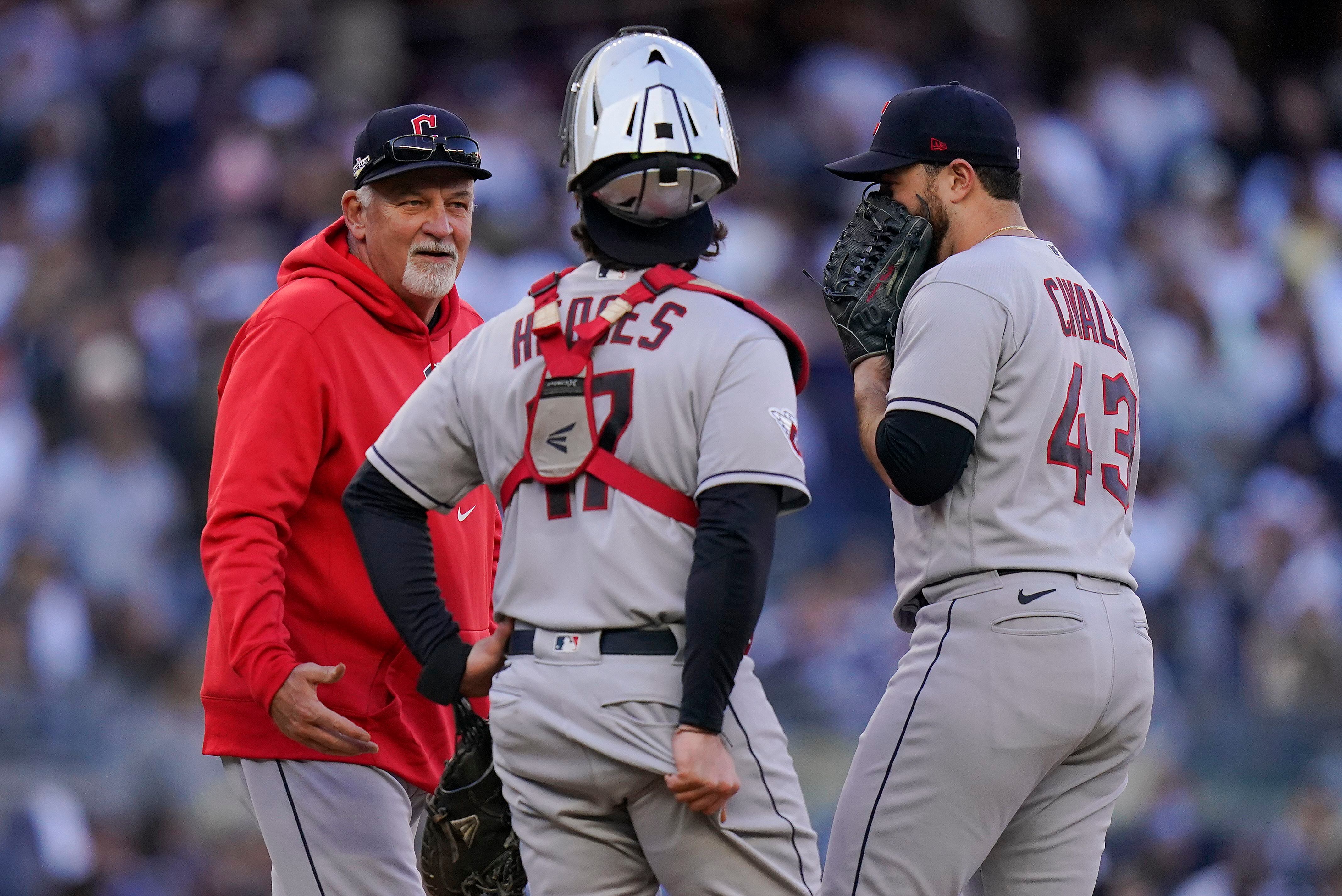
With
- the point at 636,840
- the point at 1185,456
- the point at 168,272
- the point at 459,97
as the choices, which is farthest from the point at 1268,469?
the point at 636,840

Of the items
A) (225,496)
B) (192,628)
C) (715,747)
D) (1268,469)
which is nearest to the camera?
(715,747)

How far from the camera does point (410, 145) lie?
3605 mm

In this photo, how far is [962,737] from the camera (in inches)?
120

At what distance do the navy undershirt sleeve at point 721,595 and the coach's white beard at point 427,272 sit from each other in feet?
4.00

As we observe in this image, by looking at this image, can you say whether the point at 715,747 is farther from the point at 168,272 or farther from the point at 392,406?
the point at 168,272

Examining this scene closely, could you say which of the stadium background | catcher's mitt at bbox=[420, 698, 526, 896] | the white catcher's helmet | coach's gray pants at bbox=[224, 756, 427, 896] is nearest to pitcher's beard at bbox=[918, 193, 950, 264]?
the white catcher's helmet

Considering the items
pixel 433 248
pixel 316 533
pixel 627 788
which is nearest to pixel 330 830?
pixel 316 533

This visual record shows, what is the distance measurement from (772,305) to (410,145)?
19.1ft

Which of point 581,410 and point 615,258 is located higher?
point 615,258

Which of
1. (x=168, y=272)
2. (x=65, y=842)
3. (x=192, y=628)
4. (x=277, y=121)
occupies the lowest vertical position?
(x=65, y=842)

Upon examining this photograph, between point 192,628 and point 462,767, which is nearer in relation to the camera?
point 462,767

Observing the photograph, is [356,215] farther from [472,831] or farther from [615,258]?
[472,831]

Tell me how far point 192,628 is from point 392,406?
214 inches

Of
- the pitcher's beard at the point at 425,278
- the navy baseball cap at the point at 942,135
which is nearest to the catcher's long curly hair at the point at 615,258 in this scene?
the navy baseball cap at the point at 942,135
